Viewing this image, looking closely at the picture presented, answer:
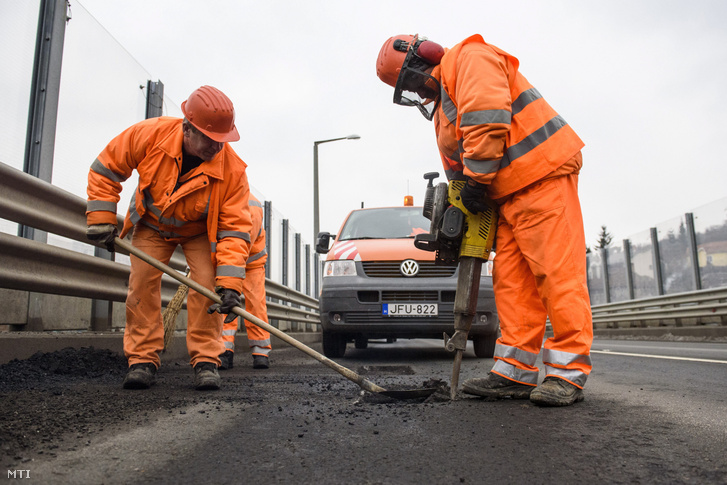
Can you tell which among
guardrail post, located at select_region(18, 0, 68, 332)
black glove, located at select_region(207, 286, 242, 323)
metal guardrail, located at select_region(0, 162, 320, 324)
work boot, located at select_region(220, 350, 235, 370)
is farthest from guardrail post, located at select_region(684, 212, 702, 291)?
guardrail post, located at select_region(18, 0, 68, 332)

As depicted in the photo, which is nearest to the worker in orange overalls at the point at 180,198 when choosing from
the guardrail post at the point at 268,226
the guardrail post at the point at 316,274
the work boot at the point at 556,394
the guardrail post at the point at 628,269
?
the work boot at the point at 556,394

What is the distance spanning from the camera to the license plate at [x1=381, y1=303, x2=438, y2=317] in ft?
17.5

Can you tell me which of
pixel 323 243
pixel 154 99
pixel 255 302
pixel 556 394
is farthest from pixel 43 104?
pixel 556 394

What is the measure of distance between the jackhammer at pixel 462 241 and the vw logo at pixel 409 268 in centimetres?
219

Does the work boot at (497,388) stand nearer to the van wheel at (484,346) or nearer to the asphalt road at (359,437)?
the asphalt road at (359,437)

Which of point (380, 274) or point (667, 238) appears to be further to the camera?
point (667, 238)

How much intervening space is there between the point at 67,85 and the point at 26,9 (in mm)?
620

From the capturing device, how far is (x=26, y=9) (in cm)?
430

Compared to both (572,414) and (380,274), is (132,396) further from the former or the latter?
(380,274)

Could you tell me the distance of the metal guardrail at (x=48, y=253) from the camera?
123 inches

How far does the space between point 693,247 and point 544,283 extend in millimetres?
10820

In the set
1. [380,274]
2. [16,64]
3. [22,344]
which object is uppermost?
[16,64]

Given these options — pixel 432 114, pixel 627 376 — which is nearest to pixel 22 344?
pixel 432 114

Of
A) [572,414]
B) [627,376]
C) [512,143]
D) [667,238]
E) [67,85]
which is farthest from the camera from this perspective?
[667,238]
